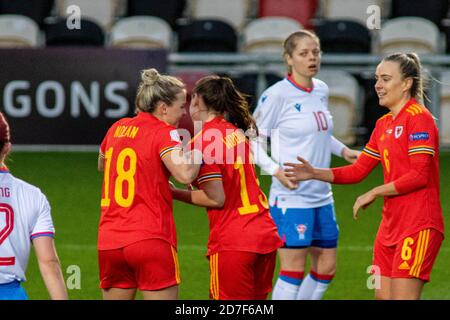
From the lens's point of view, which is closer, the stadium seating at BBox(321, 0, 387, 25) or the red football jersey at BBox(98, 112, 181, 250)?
the red football jersey at BBox(98, 112, 181, 250)

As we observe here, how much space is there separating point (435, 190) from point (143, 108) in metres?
1.64

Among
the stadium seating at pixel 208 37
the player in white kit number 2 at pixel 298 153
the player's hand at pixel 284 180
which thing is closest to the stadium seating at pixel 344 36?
the stadium seating at pixel 208 37

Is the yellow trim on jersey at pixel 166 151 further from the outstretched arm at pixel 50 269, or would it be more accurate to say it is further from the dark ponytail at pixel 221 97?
the outstretched arm at pixel 50 269

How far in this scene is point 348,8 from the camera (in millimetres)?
16812

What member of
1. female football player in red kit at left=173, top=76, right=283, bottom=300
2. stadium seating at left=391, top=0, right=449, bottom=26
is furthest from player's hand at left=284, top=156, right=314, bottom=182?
stadium seating at left=391, top=0, right=449, bottom=26

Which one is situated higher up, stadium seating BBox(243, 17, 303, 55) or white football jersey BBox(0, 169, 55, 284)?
stadium seating BBox(243, 17, 303, 55)

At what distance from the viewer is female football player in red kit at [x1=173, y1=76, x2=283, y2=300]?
593 cm

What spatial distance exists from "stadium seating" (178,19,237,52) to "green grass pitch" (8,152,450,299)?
2.73 metres

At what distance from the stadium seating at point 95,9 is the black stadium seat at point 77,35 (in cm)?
86

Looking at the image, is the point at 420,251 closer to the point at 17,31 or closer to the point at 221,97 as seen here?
the point at 221,97

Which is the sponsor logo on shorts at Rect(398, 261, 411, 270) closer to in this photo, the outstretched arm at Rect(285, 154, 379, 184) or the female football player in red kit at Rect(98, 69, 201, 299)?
the outstretched arm at Rect(285, 154, 379, 184)

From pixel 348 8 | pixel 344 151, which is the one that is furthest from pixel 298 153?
pixel 348 8

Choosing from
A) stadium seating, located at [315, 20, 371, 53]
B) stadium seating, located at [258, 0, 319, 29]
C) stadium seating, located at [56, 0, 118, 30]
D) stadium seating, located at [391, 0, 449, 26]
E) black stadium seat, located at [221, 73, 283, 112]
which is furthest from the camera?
stadium seating, located at [56, 0, 118, 30]
